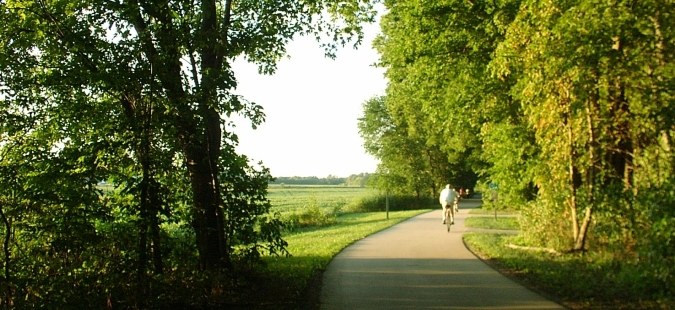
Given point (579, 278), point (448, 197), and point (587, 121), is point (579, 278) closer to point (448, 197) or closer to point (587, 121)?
point (587, 121)

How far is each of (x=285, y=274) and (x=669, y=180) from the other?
7052 mm

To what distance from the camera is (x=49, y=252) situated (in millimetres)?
6961

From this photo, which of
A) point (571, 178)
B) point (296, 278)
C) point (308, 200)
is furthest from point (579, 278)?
point (308, 200)

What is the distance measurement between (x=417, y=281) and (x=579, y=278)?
2.83 metres

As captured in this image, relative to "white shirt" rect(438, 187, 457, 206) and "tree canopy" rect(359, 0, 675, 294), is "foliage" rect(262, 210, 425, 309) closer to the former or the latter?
"tree canopy" rect(359, 0, 675, 294)

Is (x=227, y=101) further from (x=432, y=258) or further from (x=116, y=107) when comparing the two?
(x=432, y=258)

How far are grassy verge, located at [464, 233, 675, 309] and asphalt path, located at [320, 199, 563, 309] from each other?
40 centimetres

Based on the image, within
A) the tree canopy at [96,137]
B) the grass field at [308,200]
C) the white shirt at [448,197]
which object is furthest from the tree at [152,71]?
the white shirt at [448,197]

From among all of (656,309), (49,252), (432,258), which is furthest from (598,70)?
(49,252)

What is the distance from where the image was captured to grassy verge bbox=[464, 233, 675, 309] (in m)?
8.44

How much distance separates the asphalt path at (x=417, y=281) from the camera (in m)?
8.88

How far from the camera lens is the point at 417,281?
430 inches

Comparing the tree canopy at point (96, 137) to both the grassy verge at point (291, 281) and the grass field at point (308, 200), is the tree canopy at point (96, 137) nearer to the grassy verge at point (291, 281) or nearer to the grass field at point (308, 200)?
the grassy verge at point (291, 281)

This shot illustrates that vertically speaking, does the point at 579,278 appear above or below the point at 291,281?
above
